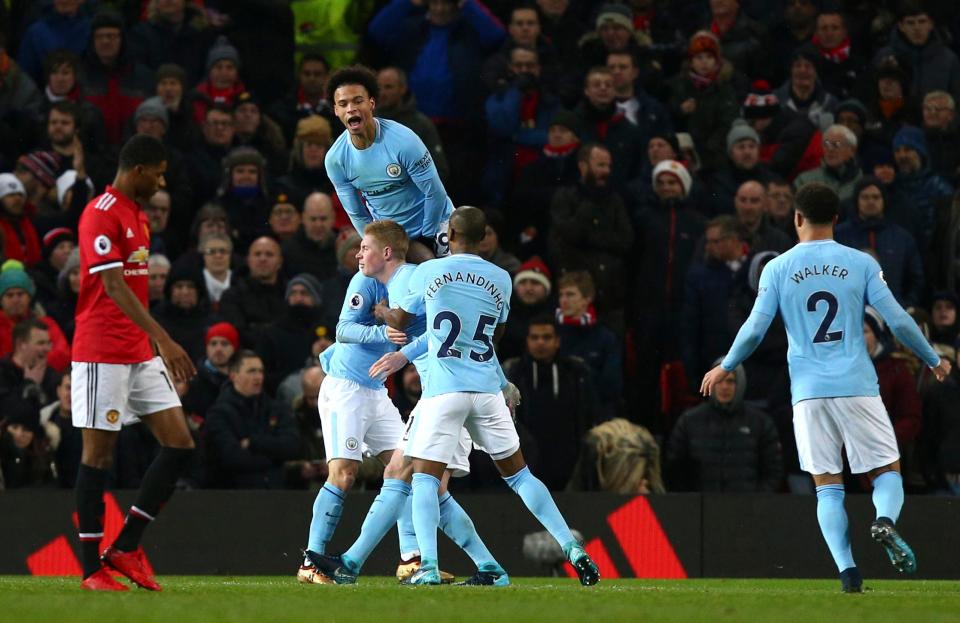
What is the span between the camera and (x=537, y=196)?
17422 millimetres

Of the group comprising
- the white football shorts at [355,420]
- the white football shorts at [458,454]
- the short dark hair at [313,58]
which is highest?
the short dark hair at [313,58]

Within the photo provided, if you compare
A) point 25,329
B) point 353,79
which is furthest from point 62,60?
point 353,79

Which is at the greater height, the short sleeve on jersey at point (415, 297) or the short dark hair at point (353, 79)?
the short dark hair at point (353, 79)

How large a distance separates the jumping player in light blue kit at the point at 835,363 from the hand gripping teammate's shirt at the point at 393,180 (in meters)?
2.44

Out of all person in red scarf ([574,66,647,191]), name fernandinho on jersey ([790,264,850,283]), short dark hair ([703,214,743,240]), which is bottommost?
name fernandinho on jersey ([790,264,850,283])

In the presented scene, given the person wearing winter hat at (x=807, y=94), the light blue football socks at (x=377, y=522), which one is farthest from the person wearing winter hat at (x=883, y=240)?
the light blue football socks at (x=377, y=522)

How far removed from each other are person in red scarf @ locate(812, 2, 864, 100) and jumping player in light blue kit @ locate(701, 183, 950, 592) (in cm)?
951

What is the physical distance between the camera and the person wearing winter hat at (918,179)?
691 inches

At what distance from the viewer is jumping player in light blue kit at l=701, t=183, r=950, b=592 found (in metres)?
10.3

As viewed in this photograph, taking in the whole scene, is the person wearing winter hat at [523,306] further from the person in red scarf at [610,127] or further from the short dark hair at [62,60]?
the short dark hair at [62,60]

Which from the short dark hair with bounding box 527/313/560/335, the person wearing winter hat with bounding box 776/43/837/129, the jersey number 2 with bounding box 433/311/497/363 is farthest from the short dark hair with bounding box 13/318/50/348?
the person wearing winter hat with bounding box 776/43/837/129

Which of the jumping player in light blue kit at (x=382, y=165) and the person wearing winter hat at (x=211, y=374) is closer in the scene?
the jumping player in light blue kit at (x=382, y=165)

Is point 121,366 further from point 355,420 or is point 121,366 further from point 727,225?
point 727,225

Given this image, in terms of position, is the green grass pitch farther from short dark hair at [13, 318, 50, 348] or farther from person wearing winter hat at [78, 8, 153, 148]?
person wearing winter hat at [78, 8, 153, 148]
